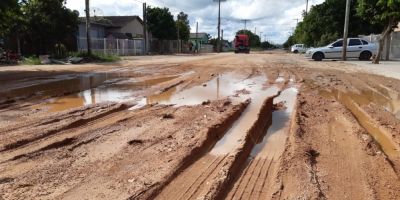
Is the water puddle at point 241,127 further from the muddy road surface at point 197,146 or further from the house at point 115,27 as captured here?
the house at point 115,27

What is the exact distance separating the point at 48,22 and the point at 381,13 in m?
21.7

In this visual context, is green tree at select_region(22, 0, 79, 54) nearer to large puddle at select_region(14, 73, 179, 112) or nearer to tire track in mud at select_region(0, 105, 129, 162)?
large puddle at select_region(14, 73, 179, 112)

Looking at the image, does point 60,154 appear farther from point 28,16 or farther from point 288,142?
point 28,16

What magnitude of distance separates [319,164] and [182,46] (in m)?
→ 65.7

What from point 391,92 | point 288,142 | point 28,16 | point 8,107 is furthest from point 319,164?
point 28,16

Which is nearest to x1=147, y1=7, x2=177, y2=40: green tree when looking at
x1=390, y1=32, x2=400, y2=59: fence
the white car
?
the white car

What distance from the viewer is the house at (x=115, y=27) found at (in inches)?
1914

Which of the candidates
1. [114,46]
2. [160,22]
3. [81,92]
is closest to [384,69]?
[81,92]

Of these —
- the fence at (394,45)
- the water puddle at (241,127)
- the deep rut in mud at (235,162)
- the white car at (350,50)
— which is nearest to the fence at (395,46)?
the fence at (394,45)

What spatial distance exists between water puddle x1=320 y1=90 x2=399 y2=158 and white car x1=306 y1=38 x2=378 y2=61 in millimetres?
18888

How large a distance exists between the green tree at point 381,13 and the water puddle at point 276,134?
15136 mm

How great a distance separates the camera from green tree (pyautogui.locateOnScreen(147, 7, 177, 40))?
2419 inches

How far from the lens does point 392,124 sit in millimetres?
7375

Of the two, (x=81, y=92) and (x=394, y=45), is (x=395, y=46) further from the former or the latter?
(x=81, y=92)
